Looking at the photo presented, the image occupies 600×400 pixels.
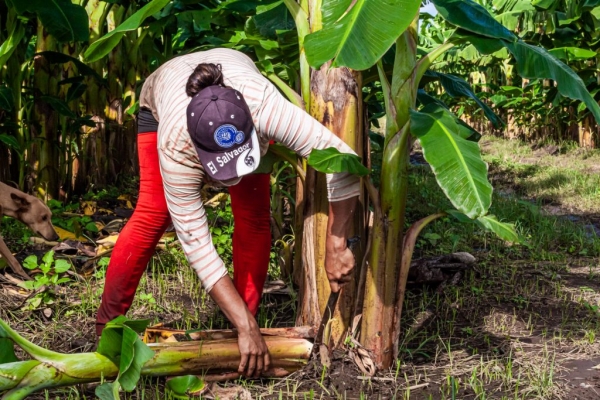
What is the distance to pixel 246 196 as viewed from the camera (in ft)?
10.5

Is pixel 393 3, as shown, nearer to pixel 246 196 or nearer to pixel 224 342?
pixel 246 196

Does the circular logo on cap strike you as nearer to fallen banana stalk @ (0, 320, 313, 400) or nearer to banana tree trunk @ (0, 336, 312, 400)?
fallen banana stalk @ (0, 320, 313, 400)

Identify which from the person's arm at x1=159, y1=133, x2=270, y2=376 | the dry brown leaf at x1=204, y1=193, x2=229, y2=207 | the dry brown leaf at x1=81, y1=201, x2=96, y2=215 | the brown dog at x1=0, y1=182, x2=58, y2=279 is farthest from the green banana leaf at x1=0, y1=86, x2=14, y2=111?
the person's arm at x1=159, y1=133, x2=270, y2=376

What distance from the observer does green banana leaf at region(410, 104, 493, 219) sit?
2357 mm

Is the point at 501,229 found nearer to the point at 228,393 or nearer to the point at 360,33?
the point at 360,33

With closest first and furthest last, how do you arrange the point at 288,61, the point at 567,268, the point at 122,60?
1. the point at 288,61
2. the point at 567,268
3. the point at 122,60

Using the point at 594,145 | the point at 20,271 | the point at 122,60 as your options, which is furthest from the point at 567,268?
the point at 594,145

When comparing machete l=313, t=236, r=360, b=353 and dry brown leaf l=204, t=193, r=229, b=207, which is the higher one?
dry brown leaf l=204, t=193, r=229, b=207

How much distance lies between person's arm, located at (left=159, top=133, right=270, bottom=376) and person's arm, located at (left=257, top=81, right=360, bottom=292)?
338 mm

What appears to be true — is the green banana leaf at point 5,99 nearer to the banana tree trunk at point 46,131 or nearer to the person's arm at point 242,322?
the banana tree trunk at point 46,131

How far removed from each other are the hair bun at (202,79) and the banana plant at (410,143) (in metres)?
0.49

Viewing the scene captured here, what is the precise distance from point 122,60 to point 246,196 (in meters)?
4.46

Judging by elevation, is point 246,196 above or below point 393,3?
below

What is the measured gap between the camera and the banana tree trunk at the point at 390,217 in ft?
9.41
